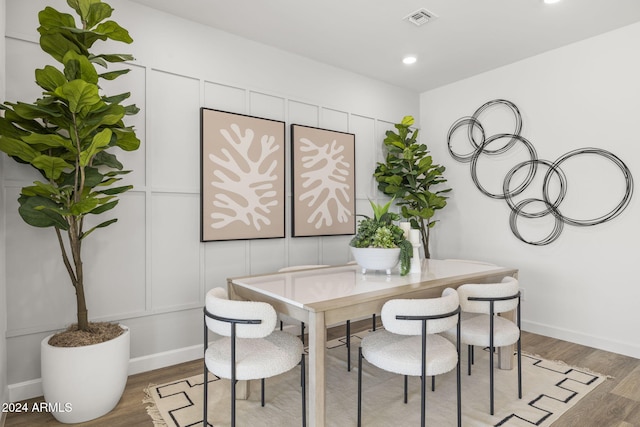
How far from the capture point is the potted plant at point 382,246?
2283mm

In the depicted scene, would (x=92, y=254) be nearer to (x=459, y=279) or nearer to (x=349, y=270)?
(x=349, y=270)

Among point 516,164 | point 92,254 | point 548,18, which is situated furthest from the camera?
point 516,164

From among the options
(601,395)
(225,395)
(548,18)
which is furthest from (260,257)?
(548,18)

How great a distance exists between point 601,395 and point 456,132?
2.94 metres

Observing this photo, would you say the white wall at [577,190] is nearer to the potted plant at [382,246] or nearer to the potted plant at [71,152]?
the potted plant at [382,246]

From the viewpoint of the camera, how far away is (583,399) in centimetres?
228

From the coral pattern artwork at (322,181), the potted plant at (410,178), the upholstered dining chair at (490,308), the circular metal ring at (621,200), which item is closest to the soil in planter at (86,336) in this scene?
the coral pattern artwork at (322,181)

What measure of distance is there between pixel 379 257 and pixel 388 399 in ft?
2.96

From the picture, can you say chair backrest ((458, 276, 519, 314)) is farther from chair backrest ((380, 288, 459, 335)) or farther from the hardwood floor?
the hardwood floor

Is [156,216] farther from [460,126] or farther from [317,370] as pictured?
[460,126]

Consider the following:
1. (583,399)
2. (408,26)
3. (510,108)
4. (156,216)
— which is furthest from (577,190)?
(156,216)

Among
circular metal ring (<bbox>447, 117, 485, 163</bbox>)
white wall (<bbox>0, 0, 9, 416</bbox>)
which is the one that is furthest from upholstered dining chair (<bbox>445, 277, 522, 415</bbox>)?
white wall (<bbox>0, 0, 9, 416</bbox>)

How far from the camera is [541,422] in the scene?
2021 millimetres

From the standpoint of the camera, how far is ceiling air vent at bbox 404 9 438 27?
281 cm
